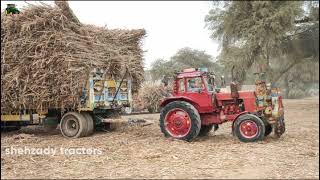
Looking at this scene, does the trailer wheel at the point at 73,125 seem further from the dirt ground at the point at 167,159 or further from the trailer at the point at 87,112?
the dirt ground at the point at 167,159

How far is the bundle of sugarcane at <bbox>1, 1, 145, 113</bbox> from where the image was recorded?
11.8 m

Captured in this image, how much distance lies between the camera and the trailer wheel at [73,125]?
12.4 m

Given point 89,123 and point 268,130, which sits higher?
point 89,123

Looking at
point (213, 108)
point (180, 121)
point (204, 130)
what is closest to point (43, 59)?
point (180, 121)

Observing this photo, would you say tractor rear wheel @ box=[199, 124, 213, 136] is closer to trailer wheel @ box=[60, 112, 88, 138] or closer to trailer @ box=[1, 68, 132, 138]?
trailer @ box=[1, 68, 132, 138]

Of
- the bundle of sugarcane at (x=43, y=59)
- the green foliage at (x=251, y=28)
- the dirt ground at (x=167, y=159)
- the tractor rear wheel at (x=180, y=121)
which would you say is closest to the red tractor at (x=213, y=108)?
the tractor rear wheel at (x=180, y=121)

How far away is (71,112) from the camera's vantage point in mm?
12523

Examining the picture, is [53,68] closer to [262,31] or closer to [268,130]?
[268,130]

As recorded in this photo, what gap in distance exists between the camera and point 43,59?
11781mm

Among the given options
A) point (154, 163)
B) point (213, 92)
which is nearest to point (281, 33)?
point (213, 92)

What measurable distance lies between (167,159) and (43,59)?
16.4 feet

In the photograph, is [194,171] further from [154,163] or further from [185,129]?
[185,129]

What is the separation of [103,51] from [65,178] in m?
6.31

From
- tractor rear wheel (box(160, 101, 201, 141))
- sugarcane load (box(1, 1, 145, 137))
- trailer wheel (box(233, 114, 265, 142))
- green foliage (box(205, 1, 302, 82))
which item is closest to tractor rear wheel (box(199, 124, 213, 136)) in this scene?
tractor rear wheel (box(160, 101, 201, 141))
